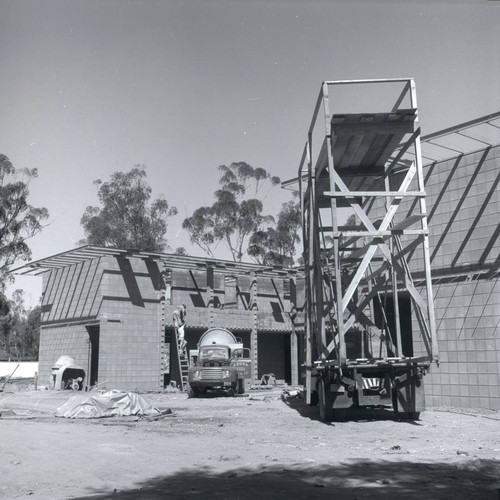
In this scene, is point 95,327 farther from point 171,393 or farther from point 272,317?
point 272,317

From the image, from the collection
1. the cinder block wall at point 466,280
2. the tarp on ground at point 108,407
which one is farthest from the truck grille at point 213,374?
the cinder block wall at point 466,280

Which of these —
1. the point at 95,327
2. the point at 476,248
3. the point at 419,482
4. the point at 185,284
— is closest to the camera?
the point at 419,482

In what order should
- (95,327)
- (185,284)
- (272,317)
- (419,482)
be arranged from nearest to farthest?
(419,482) → (95,327) → (185,284) → (272,317)

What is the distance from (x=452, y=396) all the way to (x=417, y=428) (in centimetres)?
452

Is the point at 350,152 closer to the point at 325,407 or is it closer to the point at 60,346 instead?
the point at 325,407

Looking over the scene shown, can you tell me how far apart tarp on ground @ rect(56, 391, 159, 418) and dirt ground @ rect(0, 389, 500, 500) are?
52 cm

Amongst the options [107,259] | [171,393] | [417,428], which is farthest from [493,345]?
[107,259]

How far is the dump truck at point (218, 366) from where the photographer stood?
21484 millimetres

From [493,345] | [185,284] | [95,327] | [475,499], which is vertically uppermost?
[185,284]

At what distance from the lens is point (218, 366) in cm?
2181

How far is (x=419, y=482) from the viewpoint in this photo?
6.79 meters

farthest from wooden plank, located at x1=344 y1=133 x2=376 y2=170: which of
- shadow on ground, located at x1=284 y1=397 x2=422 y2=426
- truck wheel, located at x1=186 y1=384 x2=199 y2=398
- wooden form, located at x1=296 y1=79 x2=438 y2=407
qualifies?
truck wheel, located at x1=186 y1=384 x2=199 y2=398

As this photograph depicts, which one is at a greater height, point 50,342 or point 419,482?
point 50,342

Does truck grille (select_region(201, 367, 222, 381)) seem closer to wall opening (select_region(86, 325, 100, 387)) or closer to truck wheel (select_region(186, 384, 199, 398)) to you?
truck wheel (select_region(186, 384, 199, 398))
